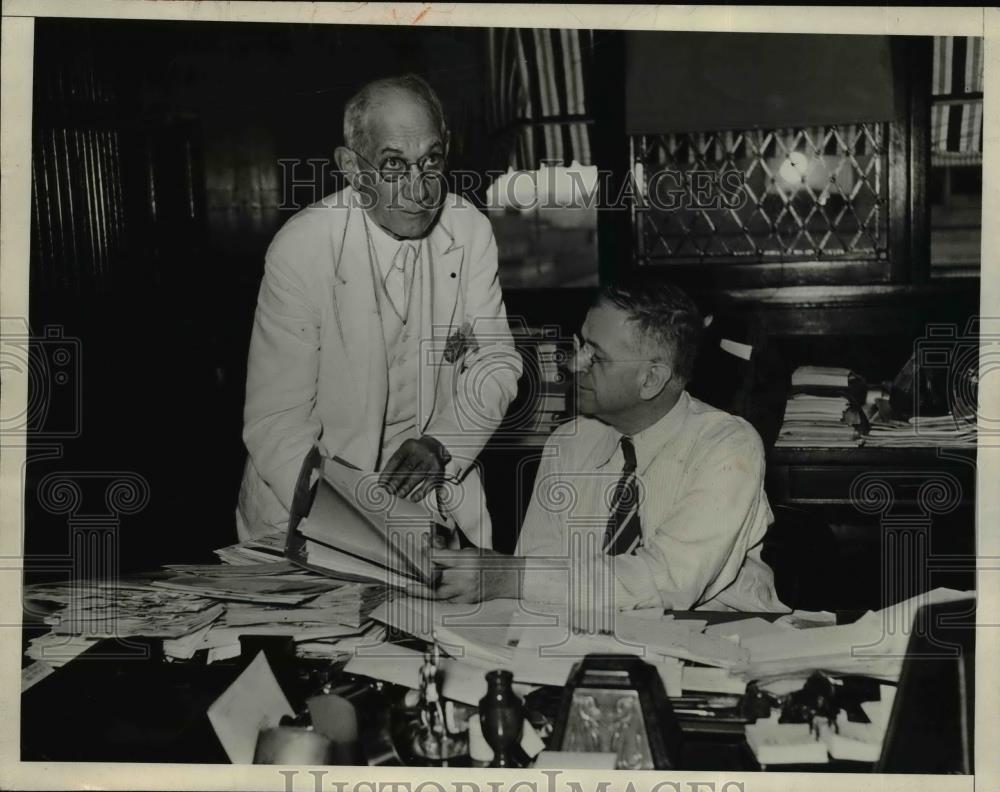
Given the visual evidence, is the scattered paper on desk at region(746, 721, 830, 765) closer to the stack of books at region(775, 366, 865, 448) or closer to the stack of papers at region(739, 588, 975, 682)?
the stack of papers at region(739, 588, 975, 682)

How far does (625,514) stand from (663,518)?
100 millimetres

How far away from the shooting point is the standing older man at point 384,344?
8.62 ft

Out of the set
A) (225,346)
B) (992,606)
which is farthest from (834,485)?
(225,346)

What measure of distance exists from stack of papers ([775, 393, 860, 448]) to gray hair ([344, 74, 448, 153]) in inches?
48.7

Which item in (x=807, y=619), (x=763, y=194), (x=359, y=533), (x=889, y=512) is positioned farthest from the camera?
(x=763, y=194)

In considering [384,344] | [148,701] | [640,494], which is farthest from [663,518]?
[148,701]

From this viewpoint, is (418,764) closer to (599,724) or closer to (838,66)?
(599,724)

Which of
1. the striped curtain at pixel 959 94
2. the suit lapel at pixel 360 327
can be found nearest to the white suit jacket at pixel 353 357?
the suit lapel at pixel 360 327

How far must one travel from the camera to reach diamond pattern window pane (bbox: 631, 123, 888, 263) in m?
2.77

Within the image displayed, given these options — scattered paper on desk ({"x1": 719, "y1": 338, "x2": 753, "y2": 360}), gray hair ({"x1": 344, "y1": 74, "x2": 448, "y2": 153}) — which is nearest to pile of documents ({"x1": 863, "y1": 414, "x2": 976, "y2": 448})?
scattered paper on desk ({"x1": 719, "y1": 338, "x2": 753, "y2": 360})

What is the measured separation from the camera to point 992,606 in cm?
254

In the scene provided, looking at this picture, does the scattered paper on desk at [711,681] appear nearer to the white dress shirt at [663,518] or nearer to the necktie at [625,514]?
the white dress shirt at [663,518]

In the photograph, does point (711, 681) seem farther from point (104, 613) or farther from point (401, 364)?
point (104, 613)

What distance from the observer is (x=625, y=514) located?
2.58 metres
